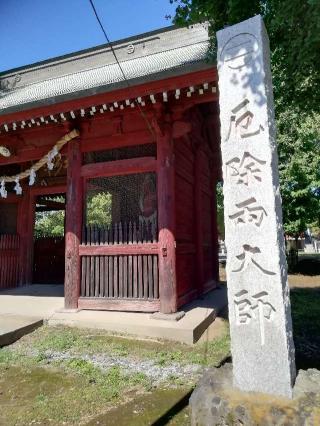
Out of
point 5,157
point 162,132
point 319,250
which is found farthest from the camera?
point 319,250

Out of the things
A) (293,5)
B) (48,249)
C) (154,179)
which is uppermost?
(293,5)

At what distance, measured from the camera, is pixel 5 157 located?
8281 mm

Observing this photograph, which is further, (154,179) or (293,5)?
(154,179)

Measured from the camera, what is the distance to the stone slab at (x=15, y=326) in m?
5.41

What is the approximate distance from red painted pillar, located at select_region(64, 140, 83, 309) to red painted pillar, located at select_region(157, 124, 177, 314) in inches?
75.0

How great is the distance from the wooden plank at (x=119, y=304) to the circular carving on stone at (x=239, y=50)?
14.9 ft

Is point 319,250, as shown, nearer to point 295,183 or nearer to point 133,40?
point 295,183

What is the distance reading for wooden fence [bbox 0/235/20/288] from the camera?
9.97 metres

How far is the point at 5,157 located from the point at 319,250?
130 feet

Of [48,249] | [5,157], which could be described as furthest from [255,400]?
[48,249]

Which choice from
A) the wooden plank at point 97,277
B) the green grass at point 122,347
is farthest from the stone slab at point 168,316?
the wooden plank at point 97,277

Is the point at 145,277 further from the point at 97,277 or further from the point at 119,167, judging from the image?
the point at 119,167

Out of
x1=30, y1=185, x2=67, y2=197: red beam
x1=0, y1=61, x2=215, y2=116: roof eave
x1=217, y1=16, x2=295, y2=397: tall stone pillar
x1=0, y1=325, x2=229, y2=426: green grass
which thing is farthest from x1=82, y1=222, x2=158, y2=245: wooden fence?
x1=30, y1=185, x2=67, y2=197: red beam

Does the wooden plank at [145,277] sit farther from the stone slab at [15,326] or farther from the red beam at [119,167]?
the stone slab at [15,326]
